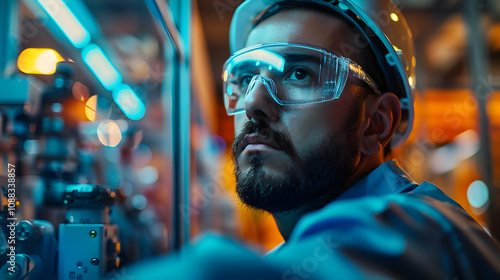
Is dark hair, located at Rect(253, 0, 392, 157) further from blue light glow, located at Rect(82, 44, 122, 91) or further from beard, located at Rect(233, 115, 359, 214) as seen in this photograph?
blue light glow, located at Rect(82, 44, 122, 91)

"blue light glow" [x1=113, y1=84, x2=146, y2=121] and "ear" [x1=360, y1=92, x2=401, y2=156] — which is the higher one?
"blue light glow" [x1=113, y1=84, x2=146, y2=121]

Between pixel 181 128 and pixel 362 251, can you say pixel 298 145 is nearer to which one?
pixel 362 251

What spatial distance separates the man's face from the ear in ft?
0.18

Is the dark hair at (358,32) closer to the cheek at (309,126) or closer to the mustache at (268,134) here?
the cheek at (309,126)

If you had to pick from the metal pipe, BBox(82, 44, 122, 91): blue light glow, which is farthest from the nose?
the metal pipe

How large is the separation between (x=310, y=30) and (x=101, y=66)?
1.09 meters

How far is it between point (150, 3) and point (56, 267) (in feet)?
3.36

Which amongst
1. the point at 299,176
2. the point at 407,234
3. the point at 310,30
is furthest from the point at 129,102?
the point at 407,234

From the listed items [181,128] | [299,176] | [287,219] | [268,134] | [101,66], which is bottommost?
[287,219]

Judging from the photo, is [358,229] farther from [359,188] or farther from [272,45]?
[272,45]

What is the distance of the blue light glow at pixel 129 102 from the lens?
2102 mm

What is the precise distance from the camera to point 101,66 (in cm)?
179

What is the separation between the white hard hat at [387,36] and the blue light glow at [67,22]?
23.6 inches

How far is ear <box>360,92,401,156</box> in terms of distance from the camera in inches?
44.1
